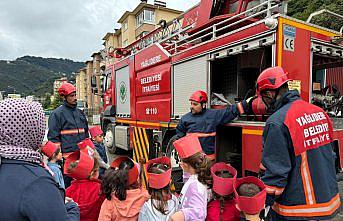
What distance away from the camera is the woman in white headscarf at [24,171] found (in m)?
1.05

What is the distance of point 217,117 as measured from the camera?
11.9 ft

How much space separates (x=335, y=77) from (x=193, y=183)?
4091 mm

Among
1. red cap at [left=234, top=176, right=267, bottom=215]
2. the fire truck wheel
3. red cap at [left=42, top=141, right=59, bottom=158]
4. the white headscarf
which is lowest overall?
the fire truck wheel

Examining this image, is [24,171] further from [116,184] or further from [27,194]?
[116,184]

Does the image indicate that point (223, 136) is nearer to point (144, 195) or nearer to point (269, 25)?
point (269, 25)

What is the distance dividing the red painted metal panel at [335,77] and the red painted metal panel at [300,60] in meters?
1.95

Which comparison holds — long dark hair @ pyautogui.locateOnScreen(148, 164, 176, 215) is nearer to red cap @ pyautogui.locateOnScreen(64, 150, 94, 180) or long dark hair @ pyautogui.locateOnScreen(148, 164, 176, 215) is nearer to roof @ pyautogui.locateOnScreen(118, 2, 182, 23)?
red cap @ pyautogui.locateOnScreen(64, 150, 94, 180)

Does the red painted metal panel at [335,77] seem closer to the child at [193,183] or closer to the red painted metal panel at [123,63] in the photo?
the child at [193,183]

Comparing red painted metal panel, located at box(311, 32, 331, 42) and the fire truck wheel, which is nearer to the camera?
red painted metal panel, located at box(311, 32, 331, 42)

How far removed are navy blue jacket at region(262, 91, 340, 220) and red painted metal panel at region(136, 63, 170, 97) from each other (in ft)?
11.1

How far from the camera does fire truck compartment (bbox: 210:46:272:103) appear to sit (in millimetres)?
3764

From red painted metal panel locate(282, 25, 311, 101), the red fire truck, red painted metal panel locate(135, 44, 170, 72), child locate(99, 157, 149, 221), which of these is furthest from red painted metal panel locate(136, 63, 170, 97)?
child locate(99, 157, 149, 221)

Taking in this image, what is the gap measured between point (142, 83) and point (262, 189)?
4.80 meters

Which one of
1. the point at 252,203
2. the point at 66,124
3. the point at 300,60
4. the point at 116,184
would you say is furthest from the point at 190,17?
the point at 252,203
